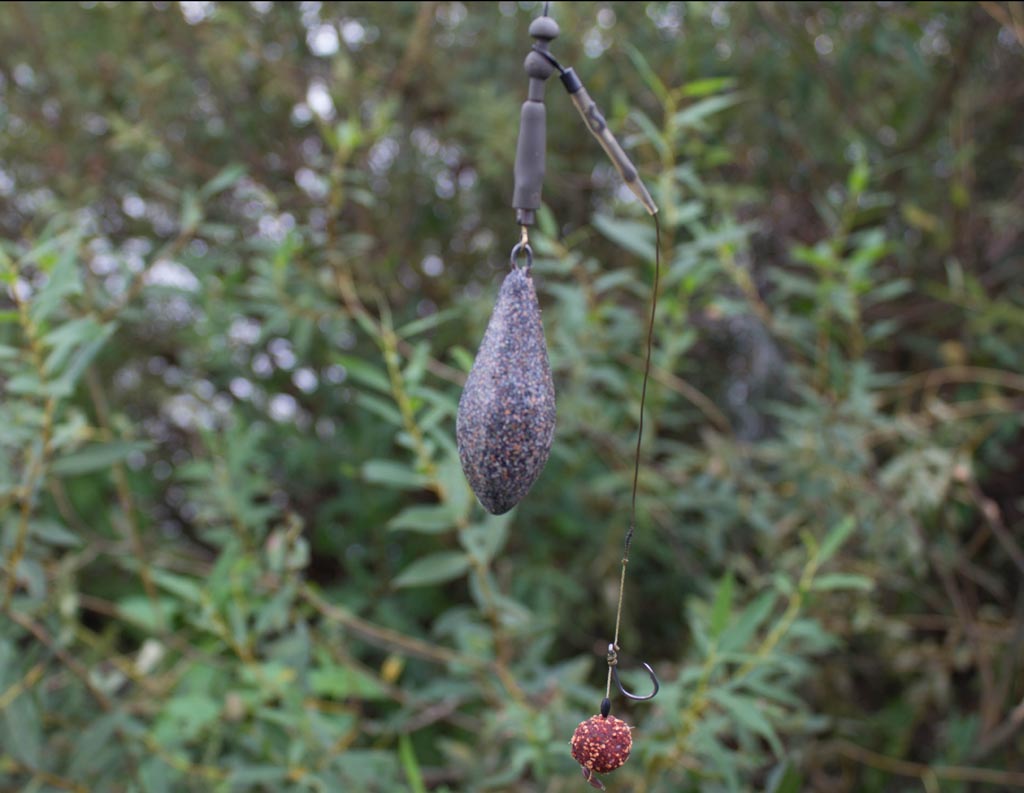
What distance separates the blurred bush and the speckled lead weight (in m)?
0.37

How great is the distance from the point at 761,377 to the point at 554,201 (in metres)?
0.51

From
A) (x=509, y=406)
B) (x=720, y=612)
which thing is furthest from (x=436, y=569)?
(x=509, y=406)

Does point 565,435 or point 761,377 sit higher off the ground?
point 565,435

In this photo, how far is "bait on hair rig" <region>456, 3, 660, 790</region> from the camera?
612mm

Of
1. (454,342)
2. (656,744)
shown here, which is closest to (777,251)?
(454,342)

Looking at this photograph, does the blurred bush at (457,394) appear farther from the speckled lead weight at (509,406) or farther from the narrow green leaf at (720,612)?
the speckled lead weight at (509,406)

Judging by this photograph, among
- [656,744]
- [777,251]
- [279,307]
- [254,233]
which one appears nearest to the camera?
[656,744]

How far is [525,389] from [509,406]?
0.05 ft

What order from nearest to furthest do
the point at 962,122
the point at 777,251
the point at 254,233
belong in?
the point at 962,122, the point at 254,233, the point at 777,251

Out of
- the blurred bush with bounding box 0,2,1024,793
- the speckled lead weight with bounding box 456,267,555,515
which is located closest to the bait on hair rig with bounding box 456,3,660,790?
the speckled lead weight with bounding box 456,267,555,515

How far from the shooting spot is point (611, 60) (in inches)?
69.3

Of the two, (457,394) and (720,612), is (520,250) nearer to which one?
(720,612)

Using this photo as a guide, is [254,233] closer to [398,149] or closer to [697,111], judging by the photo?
[398,149]

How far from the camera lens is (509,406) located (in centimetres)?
61
